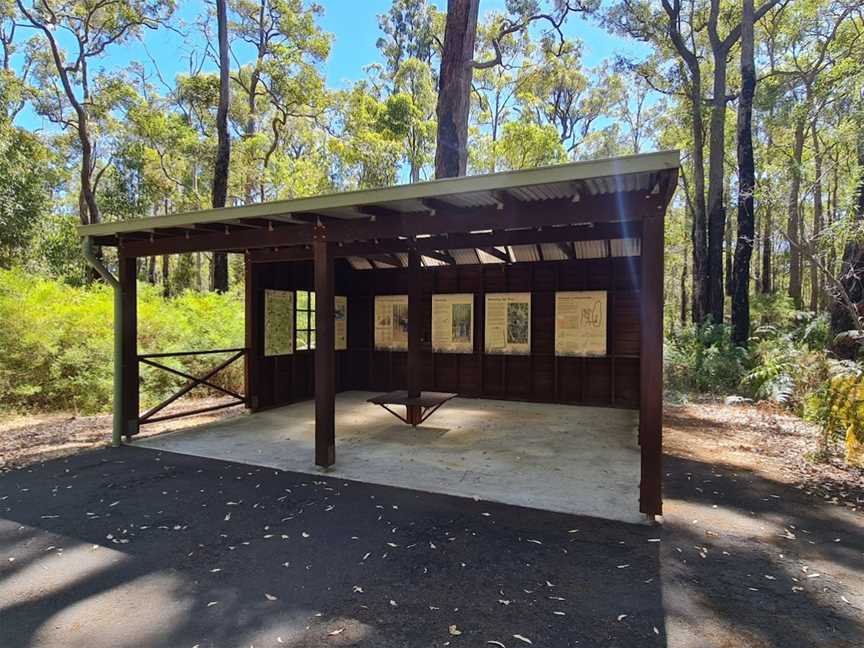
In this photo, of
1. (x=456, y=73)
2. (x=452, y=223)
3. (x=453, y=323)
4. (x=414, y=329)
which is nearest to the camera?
(x=452, y=223)

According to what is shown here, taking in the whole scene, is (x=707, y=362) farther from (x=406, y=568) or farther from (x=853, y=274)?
(x=406, y=568)

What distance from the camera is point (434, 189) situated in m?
3.50

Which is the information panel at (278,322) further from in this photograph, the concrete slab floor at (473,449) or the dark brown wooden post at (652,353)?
the dark brown wooden post at (652,353)

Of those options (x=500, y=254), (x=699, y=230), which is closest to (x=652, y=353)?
(x=500, y=254)

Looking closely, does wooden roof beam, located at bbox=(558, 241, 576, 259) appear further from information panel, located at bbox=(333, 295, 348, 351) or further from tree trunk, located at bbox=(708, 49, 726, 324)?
tree trunk, located at bbox=(708, 49, 726, 324)

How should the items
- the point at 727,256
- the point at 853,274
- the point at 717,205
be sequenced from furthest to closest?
the point at 727,256
the point at 717,205
the point at 853,274

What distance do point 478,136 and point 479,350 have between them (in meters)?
16.3

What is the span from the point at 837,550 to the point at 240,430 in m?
5.97

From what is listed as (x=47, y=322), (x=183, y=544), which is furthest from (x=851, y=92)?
(x=47, y=322)

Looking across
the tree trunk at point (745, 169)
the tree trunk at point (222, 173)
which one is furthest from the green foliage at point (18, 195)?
the tree trunk at point (745, 169)

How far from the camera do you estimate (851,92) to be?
7.68 meters

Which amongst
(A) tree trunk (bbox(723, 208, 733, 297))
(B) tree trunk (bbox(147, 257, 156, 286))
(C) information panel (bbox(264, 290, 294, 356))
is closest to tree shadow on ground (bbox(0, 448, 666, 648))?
(C) information panel (bbox(264, 290, 294, 356))

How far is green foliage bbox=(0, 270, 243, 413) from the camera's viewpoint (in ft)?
22.9

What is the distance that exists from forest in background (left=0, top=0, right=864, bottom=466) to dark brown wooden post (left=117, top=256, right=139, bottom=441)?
2.19 m
